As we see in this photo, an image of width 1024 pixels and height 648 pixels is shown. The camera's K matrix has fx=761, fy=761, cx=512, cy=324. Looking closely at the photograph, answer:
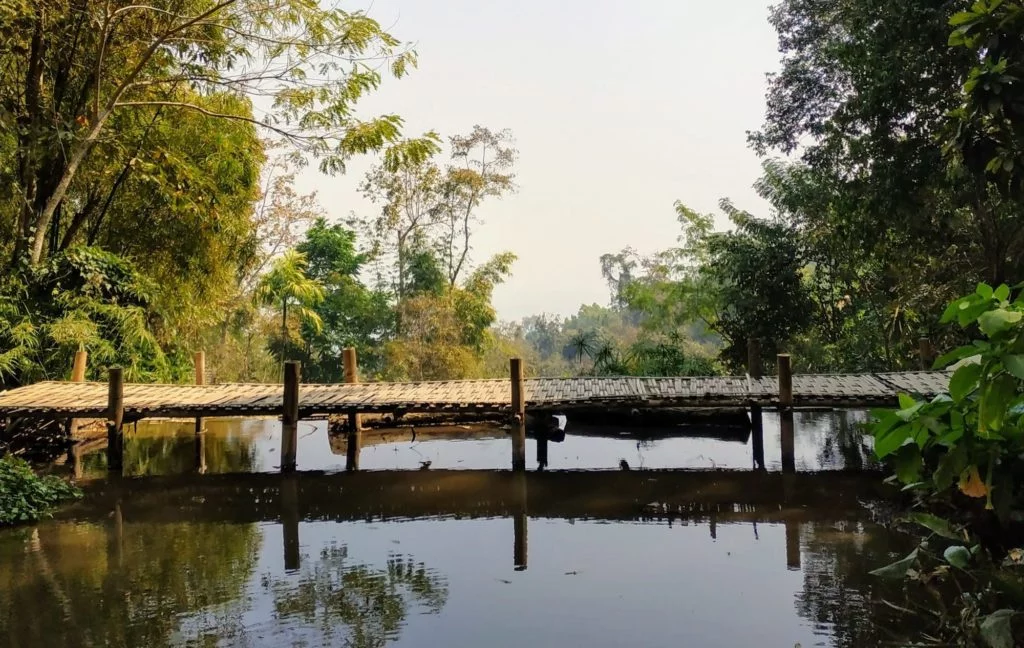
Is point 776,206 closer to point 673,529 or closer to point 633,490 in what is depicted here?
point 633,490

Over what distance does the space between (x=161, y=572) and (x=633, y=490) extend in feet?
16.9

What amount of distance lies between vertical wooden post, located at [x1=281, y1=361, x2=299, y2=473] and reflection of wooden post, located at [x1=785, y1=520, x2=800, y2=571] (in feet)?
18.9

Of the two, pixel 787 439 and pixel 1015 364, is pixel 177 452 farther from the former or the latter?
pixel 1015 364

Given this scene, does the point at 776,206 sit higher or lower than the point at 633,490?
higher

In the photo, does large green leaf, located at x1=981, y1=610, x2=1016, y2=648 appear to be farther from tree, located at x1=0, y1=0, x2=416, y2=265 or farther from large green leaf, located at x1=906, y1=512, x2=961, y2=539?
tree, located at x1=0, y1=0, x2=416, y2=265

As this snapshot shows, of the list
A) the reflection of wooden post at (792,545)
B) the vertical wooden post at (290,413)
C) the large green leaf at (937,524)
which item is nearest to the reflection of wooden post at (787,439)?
the reflection of wooden post at (792,545)

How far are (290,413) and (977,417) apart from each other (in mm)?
8532

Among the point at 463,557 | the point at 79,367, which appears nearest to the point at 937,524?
the point at 463,557

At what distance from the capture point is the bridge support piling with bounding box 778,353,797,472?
9.13m

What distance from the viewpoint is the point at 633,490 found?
905cm

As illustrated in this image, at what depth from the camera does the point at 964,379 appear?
6.05 feet

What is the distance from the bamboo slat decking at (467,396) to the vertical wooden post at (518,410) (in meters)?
0.25

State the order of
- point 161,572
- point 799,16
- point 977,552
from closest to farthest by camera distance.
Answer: point 977,552
point 161,572
point 799,16

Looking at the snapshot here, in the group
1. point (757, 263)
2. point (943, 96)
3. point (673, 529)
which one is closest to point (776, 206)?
point (757, 263)
